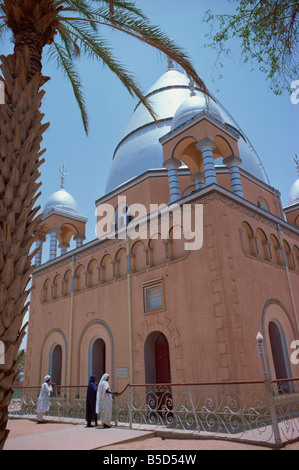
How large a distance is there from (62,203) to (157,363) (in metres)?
10.2

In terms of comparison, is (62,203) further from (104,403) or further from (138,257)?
(104,403)

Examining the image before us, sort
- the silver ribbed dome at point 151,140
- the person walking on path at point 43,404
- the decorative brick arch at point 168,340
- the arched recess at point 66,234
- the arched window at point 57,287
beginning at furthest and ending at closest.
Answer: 1. the arched recess at point 66,234
2. the silver ribbed dome at point 151,140
3. the arched window at point 57,287
4. the person walking on path at point 43,404
5. the decorative brick arch at point 168,340

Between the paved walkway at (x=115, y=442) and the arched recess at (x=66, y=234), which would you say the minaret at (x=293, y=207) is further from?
the paved walkway at (x=115, y=442)

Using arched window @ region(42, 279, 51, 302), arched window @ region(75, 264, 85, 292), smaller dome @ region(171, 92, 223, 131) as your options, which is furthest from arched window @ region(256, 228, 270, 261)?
arched window @ region(42, 279, 51, 302)

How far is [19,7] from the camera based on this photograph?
4812 millimetres

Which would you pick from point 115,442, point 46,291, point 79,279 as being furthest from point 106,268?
point 115,442

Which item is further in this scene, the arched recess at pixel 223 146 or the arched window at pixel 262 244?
the arched recess at pixel 223 146

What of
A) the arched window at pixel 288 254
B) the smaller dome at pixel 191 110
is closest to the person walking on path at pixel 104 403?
the arched window at pixel 288 254

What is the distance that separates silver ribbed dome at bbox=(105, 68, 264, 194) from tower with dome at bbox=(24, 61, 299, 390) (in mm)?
72

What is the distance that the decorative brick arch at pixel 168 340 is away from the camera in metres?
9.62

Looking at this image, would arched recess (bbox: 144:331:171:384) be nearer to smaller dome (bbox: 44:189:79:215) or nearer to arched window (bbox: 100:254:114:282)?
arched window (bbox: 100:254:114:282)

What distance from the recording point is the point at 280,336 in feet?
35.7

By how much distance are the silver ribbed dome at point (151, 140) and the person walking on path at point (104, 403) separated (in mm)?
9086
